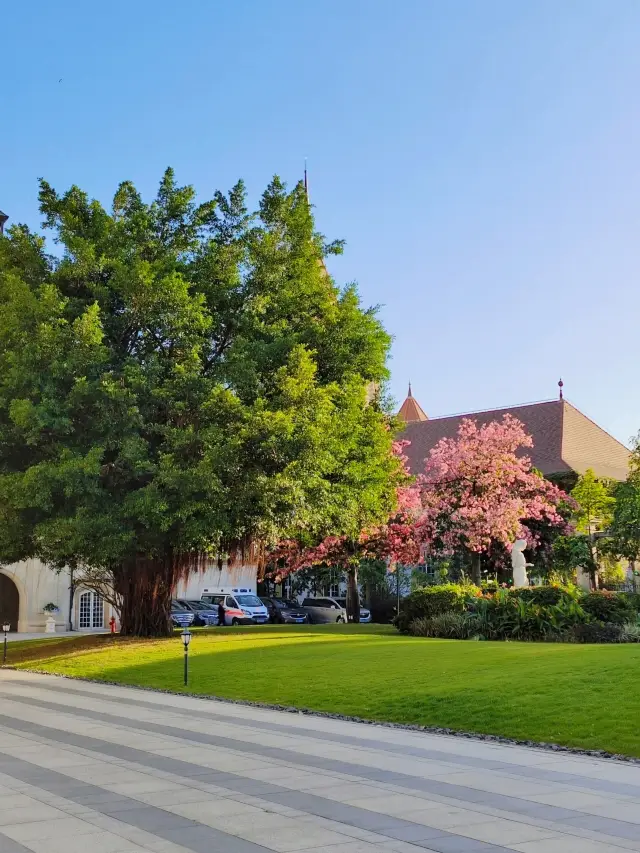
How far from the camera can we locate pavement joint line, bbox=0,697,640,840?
6375 mm

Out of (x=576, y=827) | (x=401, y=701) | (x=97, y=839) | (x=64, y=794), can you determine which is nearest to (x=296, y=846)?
(x=97, y=839)

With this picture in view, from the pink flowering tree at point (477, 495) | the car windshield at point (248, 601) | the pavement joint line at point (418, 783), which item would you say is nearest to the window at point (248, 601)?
the car windshield at point (248, 601)

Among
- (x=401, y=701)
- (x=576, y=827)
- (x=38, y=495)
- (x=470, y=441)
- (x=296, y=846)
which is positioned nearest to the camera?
(x=296, y=846)

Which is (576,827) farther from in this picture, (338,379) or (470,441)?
(470,441)

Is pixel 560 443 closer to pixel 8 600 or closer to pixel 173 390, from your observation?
pixel 8 600

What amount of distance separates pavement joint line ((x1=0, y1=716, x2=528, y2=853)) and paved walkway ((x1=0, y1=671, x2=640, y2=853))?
0.05 feet

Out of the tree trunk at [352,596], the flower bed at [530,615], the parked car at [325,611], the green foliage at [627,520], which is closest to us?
the flower bed at [530,615]

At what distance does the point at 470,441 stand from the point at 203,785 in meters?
31.2

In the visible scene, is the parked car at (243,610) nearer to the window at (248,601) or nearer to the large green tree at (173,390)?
the window at (248,601)

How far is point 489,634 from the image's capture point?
25938mm

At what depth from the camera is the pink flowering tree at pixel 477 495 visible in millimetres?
36344

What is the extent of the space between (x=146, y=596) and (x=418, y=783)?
68.6 ft

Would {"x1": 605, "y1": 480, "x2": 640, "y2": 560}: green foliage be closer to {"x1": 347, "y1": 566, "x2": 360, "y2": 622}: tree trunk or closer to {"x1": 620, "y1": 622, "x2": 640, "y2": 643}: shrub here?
{"x1": 347, "y1": 566, "x2": 360, "y2": 622}: tree trunk

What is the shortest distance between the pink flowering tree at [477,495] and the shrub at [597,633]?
11.4 meters
